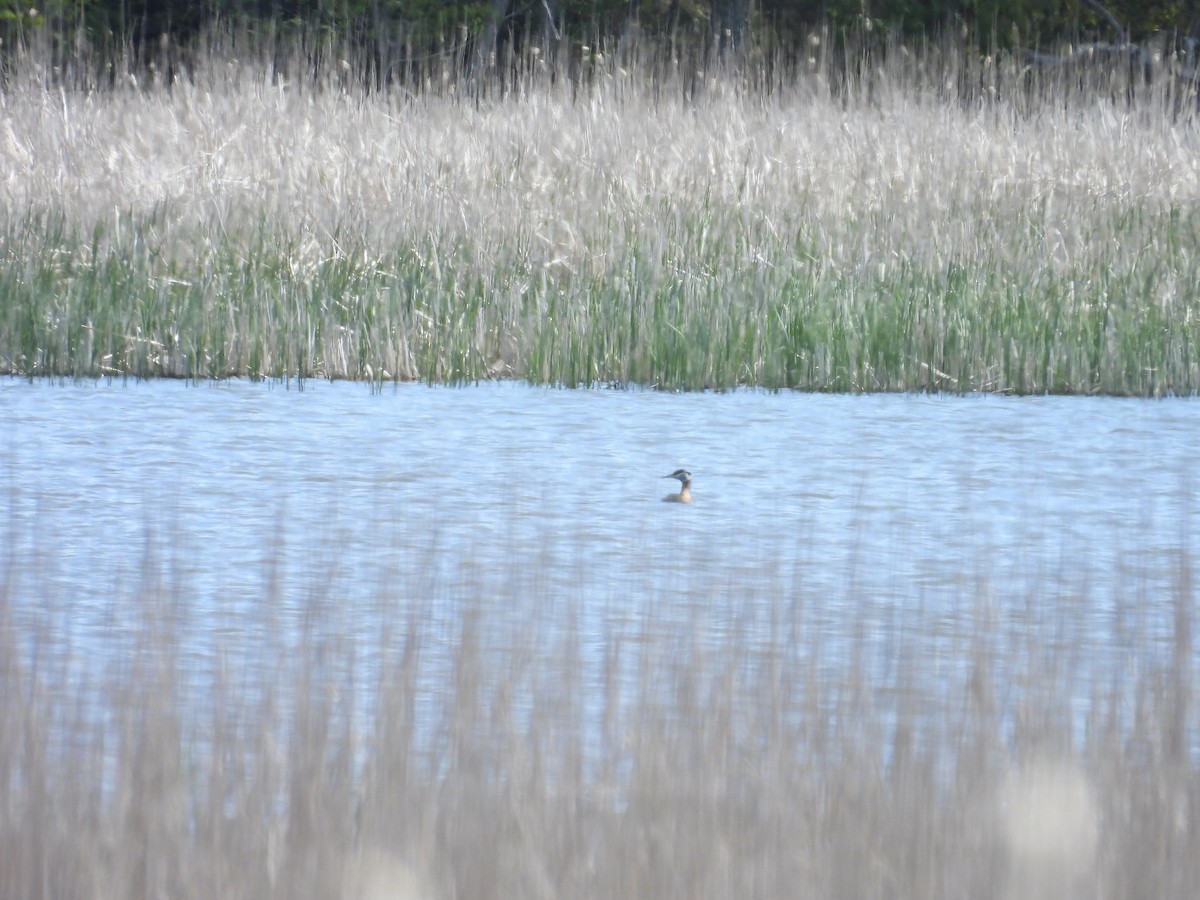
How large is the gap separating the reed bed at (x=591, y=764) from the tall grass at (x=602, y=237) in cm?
407

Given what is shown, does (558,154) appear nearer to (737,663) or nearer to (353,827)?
(737,663)

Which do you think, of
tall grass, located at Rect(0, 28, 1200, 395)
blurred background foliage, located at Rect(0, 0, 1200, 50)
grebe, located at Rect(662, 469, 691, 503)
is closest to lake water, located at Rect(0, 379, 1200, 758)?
grebe, located at Rect(662, 469, 691, 503)

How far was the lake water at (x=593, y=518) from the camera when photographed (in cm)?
432

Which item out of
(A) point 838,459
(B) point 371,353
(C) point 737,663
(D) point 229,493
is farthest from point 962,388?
(C) point 737,663

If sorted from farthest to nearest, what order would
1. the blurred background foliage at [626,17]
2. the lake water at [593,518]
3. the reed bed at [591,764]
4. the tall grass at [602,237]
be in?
1. the blurred background foliage at [626,17]
2. the tall grass at [602,237]
3. the lake water at [593,518]
4. the reed bed at [591,764]

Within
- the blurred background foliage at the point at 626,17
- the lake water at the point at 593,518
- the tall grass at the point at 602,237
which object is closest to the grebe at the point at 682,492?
the lake water at the point at 593,518

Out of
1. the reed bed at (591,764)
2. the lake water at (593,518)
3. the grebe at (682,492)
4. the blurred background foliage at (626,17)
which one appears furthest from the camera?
the blurred background foliage at (626,17)

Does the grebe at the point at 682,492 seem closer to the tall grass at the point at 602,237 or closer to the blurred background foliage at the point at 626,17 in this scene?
the tall grass at the point at 602,237

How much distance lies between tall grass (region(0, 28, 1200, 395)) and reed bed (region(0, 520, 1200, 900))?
4.07 meters

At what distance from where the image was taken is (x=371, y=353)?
8312mm

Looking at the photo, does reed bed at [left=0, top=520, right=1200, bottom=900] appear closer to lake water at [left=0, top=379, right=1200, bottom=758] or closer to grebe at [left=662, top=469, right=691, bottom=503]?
lake water at [left=0, top=379, right=1200, bottom=758]

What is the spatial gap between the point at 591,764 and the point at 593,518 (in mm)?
2248

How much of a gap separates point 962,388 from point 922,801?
5149mm

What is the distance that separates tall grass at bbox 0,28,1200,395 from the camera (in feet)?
27.1
